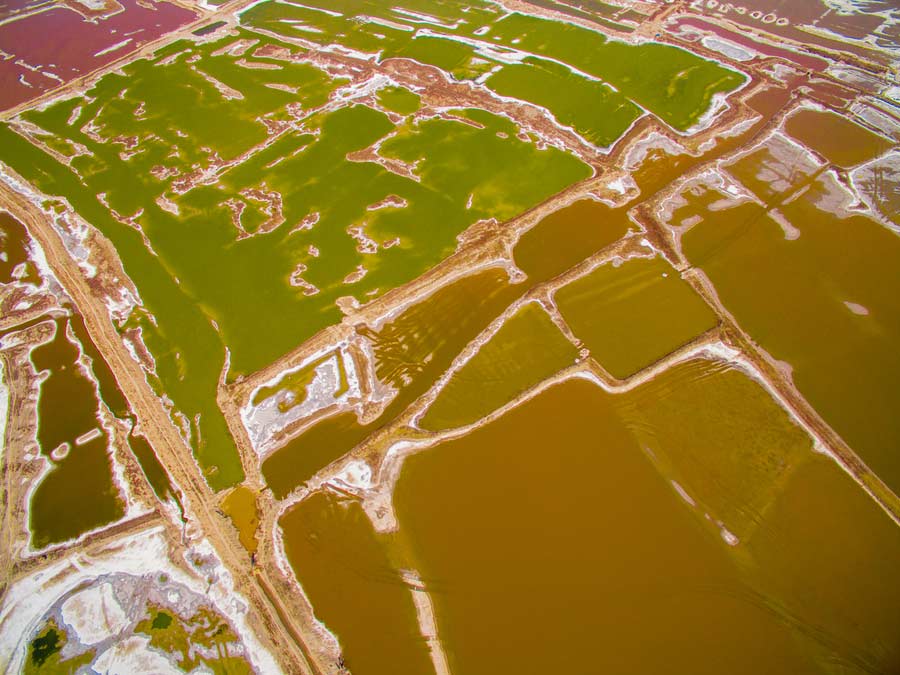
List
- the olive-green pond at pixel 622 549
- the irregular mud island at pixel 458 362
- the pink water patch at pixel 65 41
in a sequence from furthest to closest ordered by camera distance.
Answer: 1. the pink water patch at pixel 65 41
2. the irregular mud island at pixel 458 362
3. the olive-green pond at pixel 622 549

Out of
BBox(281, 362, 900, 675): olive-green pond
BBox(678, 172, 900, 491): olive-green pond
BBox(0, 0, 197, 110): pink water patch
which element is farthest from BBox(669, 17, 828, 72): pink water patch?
BBox(0, 0, 197, 110): pink water patch

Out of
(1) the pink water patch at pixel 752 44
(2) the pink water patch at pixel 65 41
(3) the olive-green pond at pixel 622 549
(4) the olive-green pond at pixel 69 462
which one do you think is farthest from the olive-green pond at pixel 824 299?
(2) the pink water patch at pixel 65 41

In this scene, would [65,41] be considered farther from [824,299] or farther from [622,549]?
[824,299]

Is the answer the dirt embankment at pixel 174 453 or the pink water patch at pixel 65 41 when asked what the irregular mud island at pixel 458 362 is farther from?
the pink water patch at pixel 65 41

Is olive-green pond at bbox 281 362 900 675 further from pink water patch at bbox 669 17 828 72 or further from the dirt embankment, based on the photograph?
pink water patch at bbox 669 17 828 72

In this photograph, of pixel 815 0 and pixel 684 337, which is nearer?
pixel 684 337

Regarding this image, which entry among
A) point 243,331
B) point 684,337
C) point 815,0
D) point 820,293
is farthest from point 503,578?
point 815,0

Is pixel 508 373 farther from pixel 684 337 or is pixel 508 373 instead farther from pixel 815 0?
pixel 815 0
